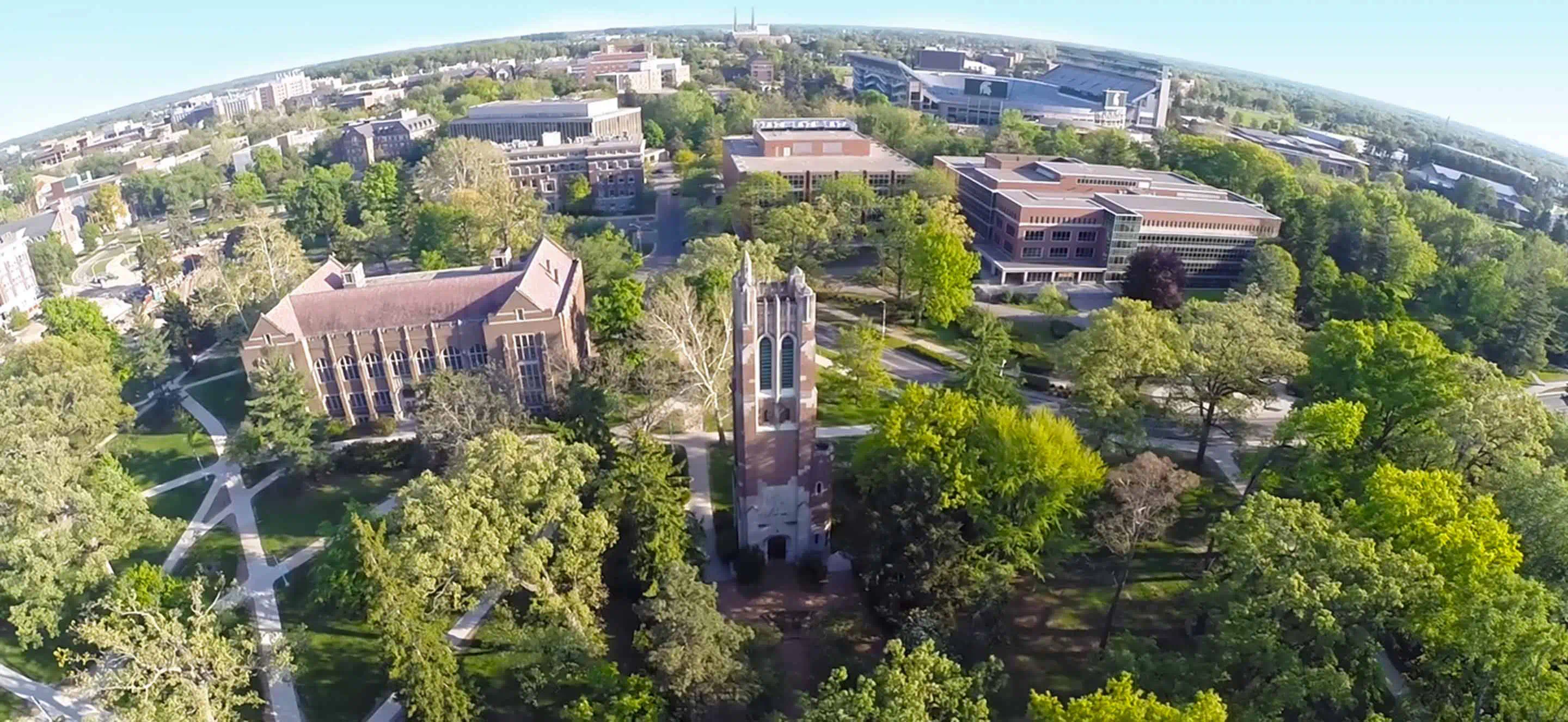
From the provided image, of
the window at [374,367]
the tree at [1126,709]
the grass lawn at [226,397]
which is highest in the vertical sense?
the tree at [1126,709]

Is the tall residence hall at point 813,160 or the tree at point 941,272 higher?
the tall residence hall at point 813,160

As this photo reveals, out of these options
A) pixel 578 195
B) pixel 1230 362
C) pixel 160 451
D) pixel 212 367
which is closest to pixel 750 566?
pixel 1230 362

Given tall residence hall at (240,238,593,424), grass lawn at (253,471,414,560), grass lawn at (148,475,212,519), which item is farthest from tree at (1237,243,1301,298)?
grass lawn at (148,475,212,519)

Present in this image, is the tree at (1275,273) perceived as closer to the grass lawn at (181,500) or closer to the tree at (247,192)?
the grass lawn at (181,500)

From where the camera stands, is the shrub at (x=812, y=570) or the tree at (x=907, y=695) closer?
the tree at (x=907, y=695)

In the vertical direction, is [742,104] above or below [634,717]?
above

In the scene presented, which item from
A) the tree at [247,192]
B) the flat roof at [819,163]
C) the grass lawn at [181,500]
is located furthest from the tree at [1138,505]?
the tree at [247,192]

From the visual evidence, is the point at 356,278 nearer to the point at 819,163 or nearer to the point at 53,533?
the point at 53,533

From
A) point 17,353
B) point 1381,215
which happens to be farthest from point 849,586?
point 1381,215

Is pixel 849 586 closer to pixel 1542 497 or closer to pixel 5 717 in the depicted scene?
pixel 1542 497
